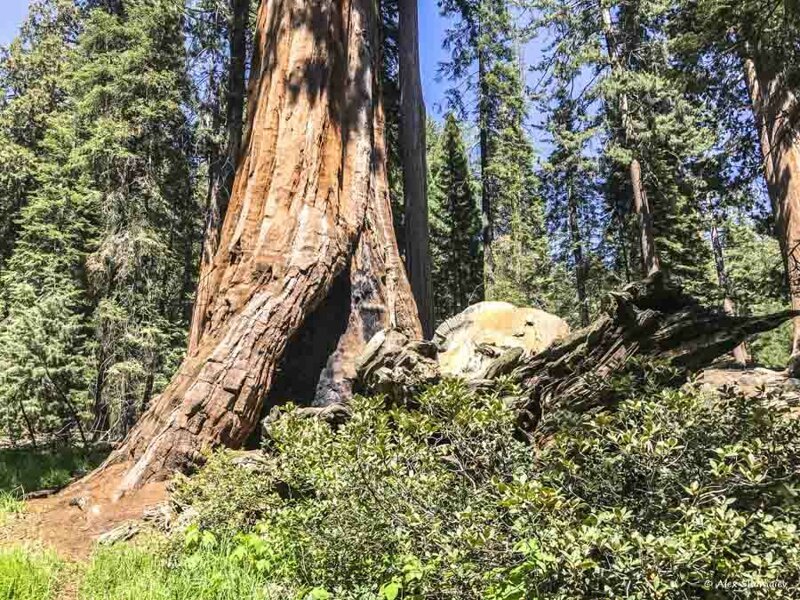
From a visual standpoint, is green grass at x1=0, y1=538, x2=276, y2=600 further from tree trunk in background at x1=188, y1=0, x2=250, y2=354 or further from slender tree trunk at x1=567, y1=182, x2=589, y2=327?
slender tree trunk at x1=567, y1=182, x2=589, y2=327

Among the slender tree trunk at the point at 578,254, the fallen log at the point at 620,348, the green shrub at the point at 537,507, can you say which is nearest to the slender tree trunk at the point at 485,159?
the slender tree trunk at the point at 578,254

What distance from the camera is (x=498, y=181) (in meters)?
23.3

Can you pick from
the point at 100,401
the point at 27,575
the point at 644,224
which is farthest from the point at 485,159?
the point at 27,575

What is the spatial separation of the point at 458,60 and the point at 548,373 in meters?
16.8

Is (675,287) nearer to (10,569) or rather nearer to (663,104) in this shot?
(10,569)

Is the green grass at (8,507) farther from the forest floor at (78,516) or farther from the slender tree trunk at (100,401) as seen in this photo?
the slender tree trunk at (100,401)

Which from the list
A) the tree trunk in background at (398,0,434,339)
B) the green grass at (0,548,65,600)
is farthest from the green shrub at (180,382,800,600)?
the tree trunk in background at (398,0,434,339)

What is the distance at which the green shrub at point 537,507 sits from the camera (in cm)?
182

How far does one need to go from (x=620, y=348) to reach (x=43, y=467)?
652 cm

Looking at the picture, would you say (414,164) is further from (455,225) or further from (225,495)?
(455,225)

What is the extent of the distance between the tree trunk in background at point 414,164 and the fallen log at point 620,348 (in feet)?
12.9

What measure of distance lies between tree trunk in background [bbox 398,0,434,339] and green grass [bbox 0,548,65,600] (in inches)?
208

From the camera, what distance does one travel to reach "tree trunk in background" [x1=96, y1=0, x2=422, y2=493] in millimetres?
4594

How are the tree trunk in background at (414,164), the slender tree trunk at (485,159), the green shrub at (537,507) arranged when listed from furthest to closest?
the slender tree trunk at (485,159), the tree trunk in background at (414,164), the green shrub at (537,507)
